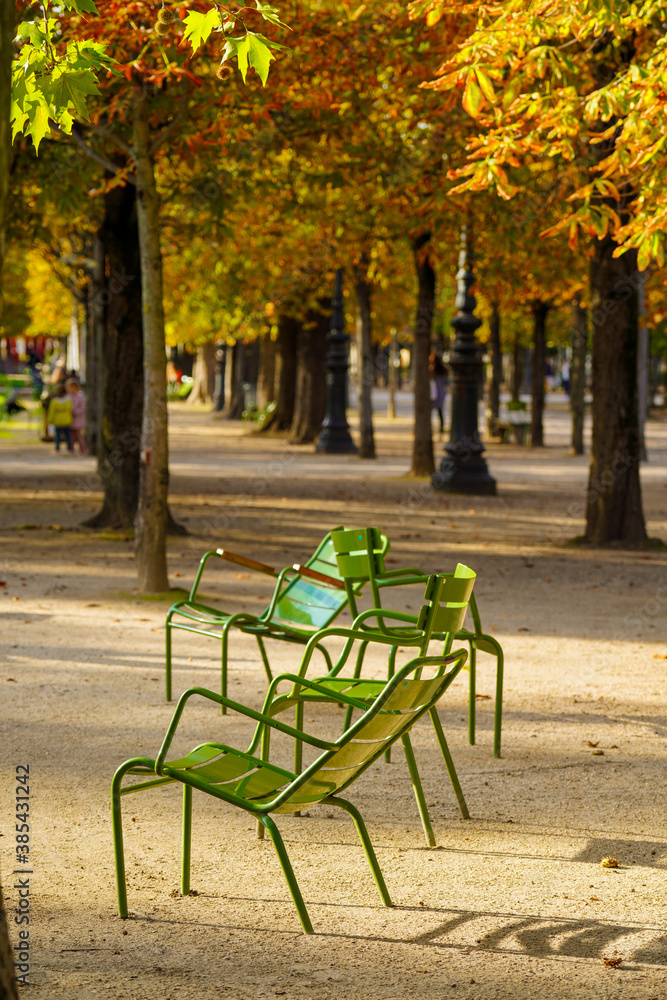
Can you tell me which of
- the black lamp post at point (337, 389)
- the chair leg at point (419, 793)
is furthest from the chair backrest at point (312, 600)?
the black lamp post at point (337, 389)

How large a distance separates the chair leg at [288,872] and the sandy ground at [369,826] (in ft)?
0.19

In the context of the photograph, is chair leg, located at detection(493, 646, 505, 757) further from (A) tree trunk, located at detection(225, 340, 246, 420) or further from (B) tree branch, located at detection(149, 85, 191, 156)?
(A) tree trunk, located at detection(225, 340, 246, 420)

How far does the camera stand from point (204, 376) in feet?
175

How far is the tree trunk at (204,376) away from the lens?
52.7m

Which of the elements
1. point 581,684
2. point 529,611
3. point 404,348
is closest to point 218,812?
point 581,684

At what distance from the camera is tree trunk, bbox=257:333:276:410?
3538 cm

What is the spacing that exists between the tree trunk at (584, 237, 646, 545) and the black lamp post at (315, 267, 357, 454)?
13144mm

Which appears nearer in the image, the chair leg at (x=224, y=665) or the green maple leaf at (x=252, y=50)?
the green maple leaf at (x=252, y=50)

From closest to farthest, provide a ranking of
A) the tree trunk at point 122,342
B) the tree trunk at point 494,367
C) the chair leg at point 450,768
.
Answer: the chair leg at point 450,768, the tree trunk at point 122,342, the tree trunk at point 494,367

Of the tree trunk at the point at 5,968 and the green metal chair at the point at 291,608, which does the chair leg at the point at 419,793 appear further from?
the tree trunk at the point at 5,968

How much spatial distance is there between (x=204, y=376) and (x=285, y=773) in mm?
49997

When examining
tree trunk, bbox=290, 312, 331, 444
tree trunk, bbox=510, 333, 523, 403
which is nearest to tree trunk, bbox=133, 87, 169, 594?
tree trunk, bbox=290, 312, 331, 444

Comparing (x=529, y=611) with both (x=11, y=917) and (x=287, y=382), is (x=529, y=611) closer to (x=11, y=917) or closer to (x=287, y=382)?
(x=11, y=917)

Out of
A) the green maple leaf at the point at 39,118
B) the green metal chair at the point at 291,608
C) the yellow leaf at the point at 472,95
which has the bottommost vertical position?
the green metal chair at the point at 291,608
